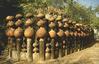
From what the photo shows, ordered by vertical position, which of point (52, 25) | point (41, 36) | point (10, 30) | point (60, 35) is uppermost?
point (52, 25)

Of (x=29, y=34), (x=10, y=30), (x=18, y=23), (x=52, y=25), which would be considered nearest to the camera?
(x=29, y=34)

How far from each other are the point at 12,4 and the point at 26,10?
0.69m

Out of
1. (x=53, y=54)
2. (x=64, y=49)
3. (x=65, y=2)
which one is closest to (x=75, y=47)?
(x=64, y=49)

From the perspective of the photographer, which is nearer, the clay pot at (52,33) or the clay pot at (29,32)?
the clay pot at (29,32)

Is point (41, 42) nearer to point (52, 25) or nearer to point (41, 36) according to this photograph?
point (41, 36)

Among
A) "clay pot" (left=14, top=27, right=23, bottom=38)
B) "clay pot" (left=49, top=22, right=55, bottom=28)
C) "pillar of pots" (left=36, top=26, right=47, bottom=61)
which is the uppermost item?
"clay pot" (left=49, top=22, right=55, bottom=28)

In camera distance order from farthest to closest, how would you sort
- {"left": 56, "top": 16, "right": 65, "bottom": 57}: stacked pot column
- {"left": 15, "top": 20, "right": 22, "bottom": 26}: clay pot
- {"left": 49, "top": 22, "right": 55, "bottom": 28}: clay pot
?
1. {"left": 56, "top": 16, "right": 65, "bottom": 57}: stacked pot column
2. {"left": 49, "top": 22, "right": 55, "bottom": 28}: clay pot
3. {"left": 15, "top": 20, "right": 22, "bottom": 26}: clay pot

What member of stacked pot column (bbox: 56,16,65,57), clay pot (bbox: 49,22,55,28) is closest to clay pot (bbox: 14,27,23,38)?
clay pot (bbox: 49,22,55,28)

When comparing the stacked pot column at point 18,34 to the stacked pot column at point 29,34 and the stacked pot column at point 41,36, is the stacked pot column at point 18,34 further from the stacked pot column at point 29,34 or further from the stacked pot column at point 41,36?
the stacked pot column at point 41,36

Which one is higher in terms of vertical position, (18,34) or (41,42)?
(18,34)

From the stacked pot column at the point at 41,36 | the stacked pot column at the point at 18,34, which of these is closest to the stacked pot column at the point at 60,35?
the stacked pot column at the point at 41,36

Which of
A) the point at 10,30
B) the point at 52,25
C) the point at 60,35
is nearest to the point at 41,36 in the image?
the point at 52,25

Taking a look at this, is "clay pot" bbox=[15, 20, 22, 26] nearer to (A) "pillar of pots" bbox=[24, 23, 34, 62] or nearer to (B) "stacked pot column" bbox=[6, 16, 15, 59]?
(B) "stacked pot column" bbox=[6, 16, 15, 59]

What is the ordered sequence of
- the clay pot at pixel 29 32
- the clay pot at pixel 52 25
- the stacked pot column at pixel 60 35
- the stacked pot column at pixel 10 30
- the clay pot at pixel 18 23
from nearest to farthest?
1. the clay pot at pixel 29 32
2. the clay pot at pixel 18 23
3. the stacked pot column at pixel 10 30
4. the clay pot at pixel 52 25
5. the stacked pot column at pixel 60 35
